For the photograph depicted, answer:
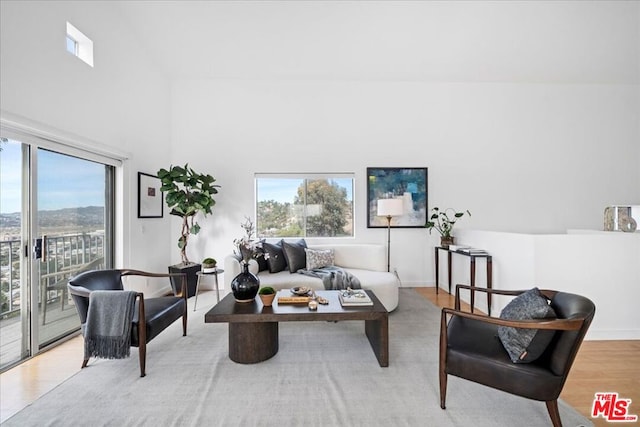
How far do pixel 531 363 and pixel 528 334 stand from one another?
0.52 ft

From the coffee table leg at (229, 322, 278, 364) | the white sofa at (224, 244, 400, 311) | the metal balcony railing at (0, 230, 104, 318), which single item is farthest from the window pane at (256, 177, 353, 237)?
the coffee table leg at (229, 322, 278, 364)

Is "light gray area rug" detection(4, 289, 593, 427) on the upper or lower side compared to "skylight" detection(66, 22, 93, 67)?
lower

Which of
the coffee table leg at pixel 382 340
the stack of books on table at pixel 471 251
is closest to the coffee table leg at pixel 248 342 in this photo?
the coffee table leg at pixel 382 340

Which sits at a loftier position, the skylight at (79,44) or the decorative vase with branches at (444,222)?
the skylight at (79,44)

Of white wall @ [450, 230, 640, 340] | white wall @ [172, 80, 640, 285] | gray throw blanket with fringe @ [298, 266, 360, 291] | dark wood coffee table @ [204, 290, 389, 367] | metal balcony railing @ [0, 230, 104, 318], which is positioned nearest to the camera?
dark wood coffee table @ [204, 290, 389, 367]

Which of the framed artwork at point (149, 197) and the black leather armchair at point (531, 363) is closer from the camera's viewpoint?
the black leather armchair at point (531, 363)

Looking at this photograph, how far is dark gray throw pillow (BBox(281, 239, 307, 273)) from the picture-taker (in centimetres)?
374

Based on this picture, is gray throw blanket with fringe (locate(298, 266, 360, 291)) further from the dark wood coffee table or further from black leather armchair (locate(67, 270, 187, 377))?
black leather armchair (locate(67, 270, 187, 377))

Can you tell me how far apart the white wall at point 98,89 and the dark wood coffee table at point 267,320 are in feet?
7.05

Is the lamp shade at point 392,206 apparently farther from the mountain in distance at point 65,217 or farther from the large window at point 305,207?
the mountain in distance at point 65,217

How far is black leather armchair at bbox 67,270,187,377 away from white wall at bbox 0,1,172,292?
3.67ft

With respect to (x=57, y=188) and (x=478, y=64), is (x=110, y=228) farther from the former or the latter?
(x=478, y=64)

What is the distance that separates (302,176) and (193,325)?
8.65 feet

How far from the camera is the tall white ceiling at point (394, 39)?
341 centimetres
